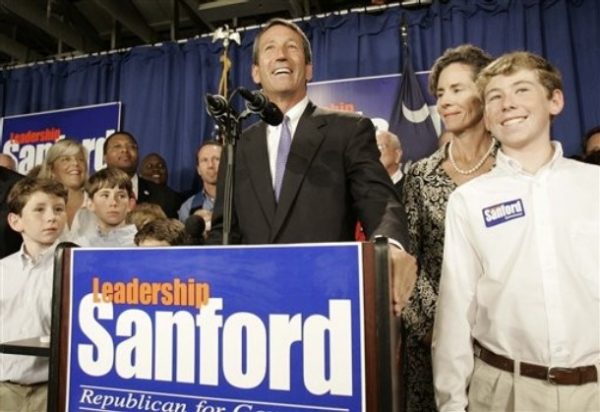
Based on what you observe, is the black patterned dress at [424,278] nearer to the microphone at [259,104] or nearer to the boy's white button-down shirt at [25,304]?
the microphone at [259,104]

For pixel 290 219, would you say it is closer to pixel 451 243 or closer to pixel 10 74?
pixel 451 243

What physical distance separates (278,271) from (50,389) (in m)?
0.46

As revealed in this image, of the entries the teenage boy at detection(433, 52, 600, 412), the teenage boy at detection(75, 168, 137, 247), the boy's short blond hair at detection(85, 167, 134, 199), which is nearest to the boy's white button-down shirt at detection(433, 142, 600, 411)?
the teenage boy at detection(433, 52, 600, 412)

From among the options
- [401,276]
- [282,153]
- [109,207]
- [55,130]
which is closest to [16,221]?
[109,207]

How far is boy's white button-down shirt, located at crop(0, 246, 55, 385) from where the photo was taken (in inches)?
75.4

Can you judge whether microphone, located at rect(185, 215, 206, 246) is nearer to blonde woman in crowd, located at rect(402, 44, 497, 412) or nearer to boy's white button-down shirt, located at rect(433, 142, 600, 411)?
boy's white button-down shirt, located at rect(433, 142, 600, 411)

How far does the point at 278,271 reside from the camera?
0.78m

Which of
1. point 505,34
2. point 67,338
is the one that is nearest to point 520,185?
point 67,338

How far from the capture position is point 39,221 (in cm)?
216

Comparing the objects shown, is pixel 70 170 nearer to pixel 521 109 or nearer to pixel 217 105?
pixel 217 105

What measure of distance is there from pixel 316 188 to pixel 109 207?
1676 mm

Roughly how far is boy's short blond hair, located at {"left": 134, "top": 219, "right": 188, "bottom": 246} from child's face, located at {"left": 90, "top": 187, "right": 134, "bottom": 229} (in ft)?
1.42

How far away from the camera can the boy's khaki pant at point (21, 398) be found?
1.86 m

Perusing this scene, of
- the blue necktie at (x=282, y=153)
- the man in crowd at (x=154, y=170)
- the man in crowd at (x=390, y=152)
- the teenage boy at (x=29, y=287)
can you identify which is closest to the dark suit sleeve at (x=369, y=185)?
the blue necktie at (x=282, y=153)
